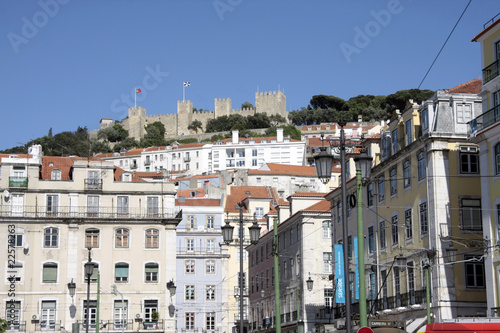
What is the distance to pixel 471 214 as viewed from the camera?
39094mm

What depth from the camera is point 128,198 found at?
6219 cm

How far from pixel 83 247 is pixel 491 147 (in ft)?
115

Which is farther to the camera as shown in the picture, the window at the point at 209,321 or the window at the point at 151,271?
the window at the point at 209,321

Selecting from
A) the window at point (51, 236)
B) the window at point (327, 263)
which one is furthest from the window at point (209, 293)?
the window at point (51, 236)

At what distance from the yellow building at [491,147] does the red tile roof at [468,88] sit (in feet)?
23.4

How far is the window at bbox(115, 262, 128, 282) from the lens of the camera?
198 feet

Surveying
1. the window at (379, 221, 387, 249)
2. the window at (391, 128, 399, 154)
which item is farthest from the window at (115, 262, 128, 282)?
the window at (391, 128, 399, 154)

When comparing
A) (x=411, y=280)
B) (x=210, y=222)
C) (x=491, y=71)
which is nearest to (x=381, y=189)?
(x=411, y=280)

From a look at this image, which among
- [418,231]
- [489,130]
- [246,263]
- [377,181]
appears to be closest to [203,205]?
[246,263]

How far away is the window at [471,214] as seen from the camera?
39.0 meters

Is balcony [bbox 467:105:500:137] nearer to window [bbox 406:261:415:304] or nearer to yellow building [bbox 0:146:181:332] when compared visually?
window [bbox 406:261:415:304]

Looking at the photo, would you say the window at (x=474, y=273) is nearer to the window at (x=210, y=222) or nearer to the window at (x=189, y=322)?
the window at (x=189, y=322)

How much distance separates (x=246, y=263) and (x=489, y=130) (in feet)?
172

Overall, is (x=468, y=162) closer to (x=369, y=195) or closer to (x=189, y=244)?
(x=369, y=195)
